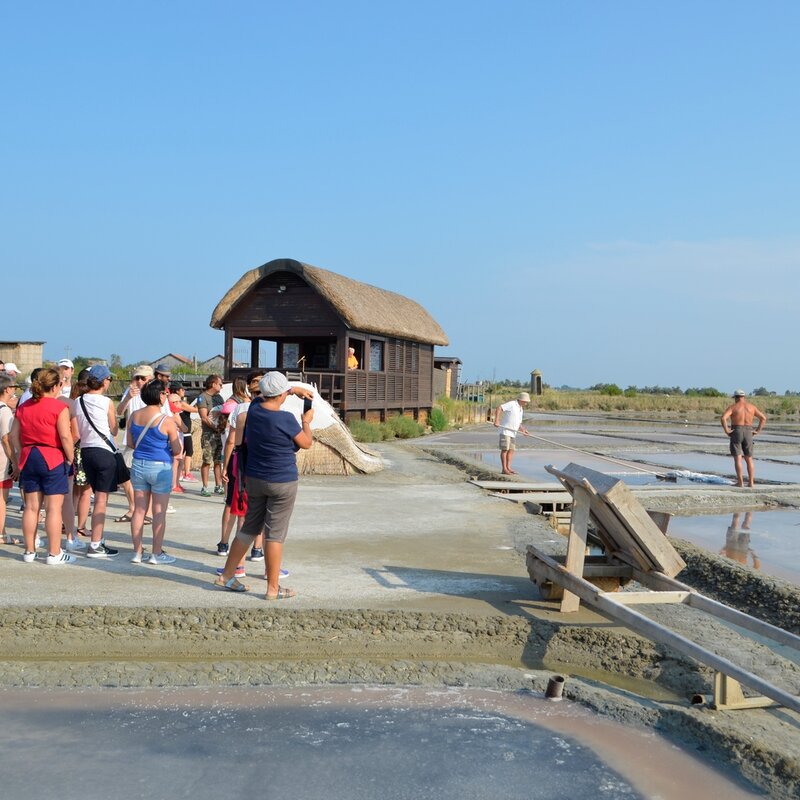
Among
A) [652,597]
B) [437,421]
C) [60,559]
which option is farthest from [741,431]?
[437,421]

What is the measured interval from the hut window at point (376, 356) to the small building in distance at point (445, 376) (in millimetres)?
12439

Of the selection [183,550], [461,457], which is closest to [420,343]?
[461,457]

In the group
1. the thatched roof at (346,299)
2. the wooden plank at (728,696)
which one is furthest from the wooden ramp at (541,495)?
the thatched roof at (346,299)

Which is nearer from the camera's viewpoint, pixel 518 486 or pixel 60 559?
pixel 60 559

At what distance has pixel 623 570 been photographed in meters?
6.75

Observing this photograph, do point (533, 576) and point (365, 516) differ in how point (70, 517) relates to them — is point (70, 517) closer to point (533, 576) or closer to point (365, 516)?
point (365, 516)

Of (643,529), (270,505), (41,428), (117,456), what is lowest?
(643,529)

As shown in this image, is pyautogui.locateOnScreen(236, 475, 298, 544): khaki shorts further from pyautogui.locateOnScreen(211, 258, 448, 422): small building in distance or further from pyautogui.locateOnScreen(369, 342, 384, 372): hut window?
pyautogui.locateOnScreen(369, 342, 384, 372): hut window

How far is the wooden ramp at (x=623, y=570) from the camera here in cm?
495

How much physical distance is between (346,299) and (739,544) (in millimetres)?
14036

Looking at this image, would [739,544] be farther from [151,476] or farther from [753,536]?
[151,476]

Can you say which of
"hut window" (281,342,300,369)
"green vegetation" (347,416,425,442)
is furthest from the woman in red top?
"hut window" (281,342,300,369)

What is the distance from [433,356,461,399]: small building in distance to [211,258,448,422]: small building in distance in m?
12.2

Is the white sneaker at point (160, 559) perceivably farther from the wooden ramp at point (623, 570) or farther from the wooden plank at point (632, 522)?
the wooden plank at point (632, 522)
